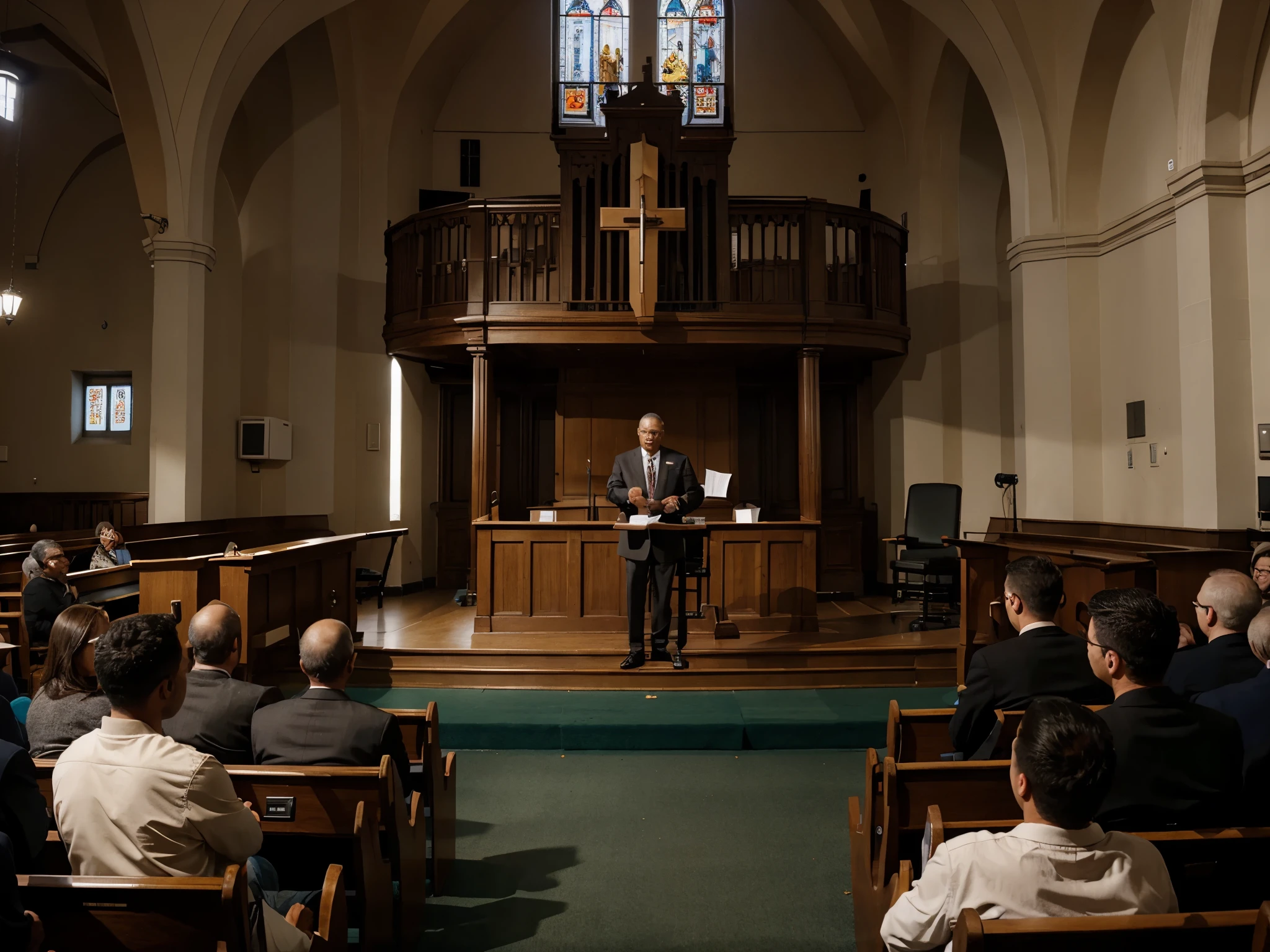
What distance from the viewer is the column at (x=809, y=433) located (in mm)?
7906

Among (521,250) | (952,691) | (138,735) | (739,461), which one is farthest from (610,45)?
(138,735)

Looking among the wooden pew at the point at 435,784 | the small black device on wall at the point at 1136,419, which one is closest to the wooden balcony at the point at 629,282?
the small black device on wall at the point at 1136,419

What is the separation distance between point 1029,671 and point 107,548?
5.93 m

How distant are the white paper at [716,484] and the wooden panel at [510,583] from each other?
1.52 metres

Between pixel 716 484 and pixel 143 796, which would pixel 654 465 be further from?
pixel 143 796

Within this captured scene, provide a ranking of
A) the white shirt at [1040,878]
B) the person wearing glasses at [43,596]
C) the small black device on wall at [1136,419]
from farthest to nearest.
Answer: the small black device on wall at [1136,419]
the person wearing glasses at [43,596]
the white shirt at [1040,878]

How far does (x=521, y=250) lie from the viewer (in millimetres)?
8188

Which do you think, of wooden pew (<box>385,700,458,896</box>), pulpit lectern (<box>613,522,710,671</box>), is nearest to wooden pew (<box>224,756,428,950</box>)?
wooden pew (<box>385,700,458,896</box>)

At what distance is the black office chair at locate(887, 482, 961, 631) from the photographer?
7.24 meters

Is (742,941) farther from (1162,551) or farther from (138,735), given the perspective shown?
(1162,551)

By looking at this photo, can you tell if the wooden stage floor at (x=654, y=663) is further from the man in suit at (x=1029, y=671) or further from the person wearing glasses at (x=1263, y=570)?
the man in suit at (x=1029, y=671)

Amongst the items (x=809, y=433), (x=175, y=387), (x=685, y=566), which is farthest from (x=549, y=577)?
(x=175, y=387)

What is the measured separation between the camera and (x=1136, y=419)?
23.4 ft

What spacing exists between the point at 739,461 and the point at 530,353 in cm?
295
